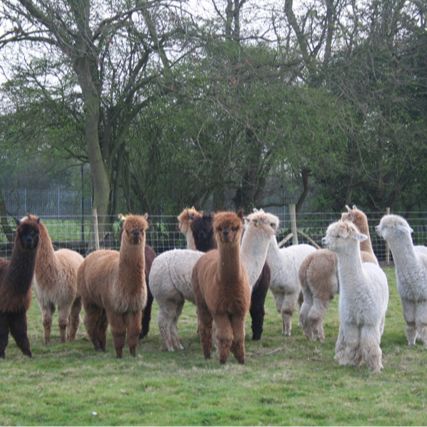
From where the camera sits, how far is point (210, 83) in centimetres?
1498

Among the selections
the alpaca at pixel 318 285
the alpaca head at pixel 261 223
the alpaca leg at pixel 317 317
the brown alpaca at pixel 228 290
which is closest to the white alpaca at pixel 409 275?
the alpaca at pixel 318 285

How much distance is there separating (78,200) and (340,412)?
15.2m

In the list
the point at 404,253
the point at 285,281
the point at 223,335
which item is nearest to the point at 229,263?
the point at 223,335

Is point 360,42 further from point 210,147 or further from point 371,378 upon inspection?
point 371,378

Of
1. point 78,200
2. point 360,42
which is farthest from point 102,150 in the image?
point 360,42

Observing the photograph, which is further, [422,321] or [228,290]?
[422,321]

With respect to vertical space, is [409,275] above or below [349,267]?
below

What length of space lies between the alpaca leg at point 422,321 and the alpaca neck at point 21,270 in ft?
13.4

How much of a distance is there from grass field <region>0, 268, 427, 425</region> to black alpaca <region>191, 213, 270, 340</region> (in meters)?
0.34

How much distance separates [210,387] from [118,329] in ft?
5.94

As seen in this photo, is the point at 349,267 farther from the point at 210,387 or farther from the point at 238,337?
the point at 210,387

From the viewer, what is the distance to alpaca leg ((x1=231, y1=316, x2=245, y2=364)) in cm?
751

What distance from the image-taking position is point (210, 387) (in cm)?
646

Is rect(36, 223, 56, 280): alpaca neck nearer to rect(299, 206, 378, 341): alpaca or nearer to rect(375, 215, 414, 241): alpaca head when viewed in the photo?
rect(299, 206, 378, 341): alpaca
